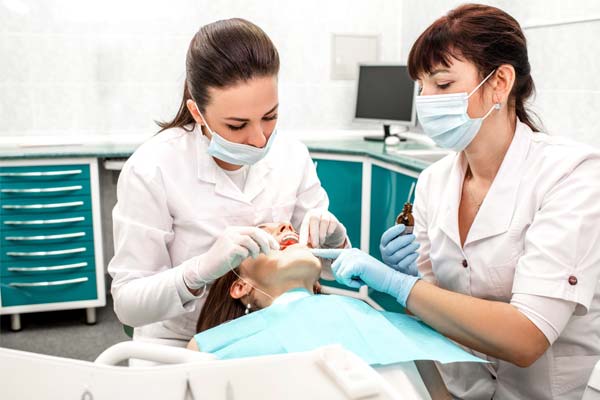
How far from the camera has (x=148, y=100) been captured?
4.06 meters

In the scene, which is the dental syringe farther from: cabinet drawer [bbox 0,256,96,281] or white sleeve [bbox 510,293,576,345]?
cabinet drawer [bbox 0,256,96,281]

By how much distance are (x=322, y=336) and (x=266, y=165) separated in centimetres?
69

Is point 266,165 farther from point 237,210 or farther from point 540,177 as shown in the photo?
point 540,177

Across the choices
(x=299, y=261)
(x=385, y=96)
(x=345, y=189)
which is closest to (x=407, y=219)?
(x=299, y=261)

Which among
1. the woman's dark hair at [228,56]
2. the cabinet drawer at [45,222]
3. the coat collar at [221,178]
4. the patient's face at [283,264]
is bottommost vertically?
the cabinet drawer at [45,222]

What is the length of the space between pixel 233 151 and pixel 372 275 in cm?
51

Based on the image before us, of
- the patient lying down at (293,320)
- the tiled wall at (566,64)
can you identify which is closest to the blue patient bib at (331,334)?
the patient lying down at (293,320)

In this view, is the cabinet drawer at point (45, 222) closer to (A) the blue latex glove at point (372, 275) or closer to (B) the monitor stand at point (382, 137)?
(B) the monitor stand at point (382, 137)

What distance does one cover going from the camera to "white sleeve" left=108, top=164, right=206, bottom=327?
150 cm

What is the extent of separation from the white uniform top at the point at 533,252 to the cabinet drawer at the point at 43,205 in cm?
242

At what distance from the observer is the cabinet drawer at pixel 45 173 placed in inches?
132

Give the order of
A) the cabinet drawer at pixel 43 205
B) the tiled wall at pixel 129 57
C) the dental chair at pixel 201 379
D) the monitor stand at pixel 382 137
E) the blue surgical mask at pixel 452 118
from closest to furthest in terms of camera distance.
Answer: the dental chair at pixel 201 379 → the blue surgical mask at pixel 452 118 → the cabinet drawer at pixel 43 205 → the tiled wall at pixel 129 57 → the monitor stand at pixel 382 137

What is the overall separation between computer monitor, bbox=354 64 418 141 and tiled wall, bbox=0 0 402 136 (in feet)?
1.07

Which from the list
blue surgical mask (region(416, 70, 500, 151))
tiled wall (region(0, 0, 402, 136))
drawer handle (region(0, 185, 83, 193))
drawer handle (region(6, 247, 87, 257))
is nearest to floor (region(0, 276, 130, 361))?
drawer handle (region(6, 247, 87, 257))
